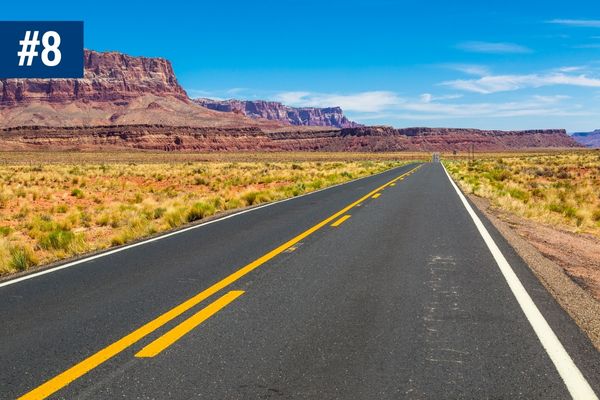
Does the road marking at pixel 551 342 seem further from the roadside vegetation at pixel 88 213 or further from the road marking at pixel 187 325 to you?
the roadside vegetation at pixel 88 213

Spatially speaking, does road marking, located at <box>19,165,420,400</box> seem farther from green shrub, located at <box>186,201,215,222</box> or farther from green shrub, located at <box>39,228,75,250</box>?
green shrub, located at <box>186,201,215,222</box>

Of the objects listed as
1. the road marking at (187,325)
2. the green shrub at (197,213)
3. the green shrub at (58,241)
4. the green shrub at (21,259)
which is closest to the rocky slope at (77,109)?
the green shrub at (197,213)

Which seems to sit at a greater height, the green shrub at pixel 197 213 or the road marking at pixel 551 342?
the road marking at pixel 551 342

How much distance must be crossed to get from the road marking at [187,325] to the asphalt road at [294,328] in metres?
0.02

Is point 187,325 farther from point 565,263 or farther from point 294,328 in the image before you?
point 565,263

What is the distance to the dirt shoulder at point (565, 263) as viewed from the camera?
5.08 m

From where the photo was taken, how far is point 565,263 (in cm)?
763

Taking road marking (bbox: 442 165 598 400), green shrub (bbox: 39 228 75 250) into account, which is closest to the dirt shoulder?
road marking (bbox: 442 165 598 400)

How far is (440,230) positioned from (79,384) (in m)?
8.36

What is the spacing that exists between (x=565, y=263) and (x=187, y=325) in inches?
242

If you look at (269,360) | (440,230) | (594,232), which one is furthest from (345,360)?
(594,232)

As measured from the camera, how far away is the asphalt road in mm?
3377

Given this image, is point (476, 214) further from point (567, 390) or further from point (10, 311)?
point (10, 311)

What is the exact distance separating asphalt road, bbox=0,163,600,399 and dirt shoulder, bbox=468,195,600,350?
21cm
